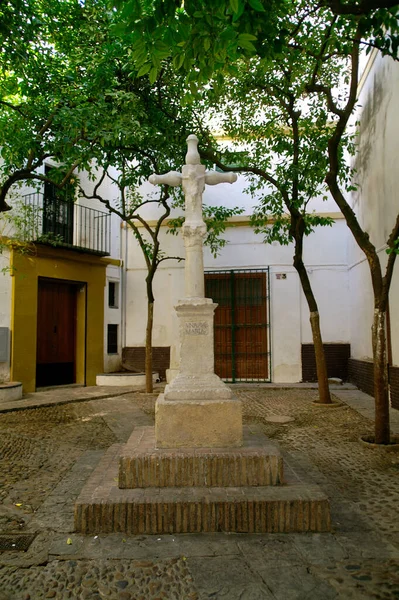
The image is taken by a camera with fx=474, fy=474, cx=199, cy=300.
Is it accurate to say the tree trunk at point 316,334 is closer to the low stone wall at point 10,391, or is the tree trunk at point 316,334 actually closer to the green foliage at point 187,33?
the green foliage at point 187,33

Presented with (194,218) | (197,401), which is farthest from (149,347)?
(197,401)

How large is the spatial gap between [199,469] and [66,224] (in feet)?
34.0

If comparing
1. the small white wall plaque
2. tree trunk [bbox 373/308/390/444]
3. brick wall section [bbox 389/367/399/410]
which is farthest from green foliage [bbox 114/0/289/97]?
the small white wall plaque

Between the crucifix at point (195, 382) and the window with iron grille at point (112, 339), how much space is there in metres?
9.56

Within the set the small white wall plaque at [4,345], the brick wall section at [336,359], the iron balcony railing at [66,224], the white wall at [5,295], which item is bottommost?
the brick wall section at [336,359]

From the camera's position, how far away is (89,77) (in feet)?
26.1

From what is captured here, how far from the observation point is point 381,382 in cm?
606

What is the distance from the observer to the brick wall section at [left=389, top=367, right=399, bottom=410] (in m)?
8.36

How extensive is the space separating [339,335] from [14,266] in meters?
8.50

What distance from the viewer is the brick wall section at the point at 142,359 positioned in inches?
540

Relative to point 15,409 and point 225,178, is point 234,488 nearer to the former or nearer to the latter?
point 225,178

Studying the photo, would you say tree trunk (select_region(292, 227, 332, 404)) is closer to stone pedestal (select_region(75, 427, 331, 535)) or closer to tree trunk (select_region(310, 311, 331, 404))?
tree trunk (select_region(310, 311, 331, 404))

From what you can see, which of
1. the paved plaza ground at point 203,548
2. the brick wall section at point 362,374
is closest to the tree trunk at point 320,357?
the brick wall section at point 362,374

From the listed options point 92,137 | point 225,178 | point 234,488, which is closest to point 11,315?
point 92,137
